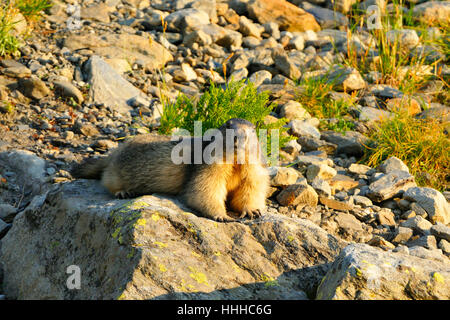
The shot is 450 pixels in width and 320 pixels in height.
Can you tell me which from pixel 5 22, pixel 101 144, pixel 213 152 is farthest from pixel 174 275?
pixel 5 22

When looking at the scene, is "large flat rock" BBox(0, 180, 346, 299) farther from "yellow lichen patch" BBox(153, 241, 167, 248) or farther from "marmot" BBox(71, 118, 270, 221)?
"marmot" BBox(71, 118, 270, 221)

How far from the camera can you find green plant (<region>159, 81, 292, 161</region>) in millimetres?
8609

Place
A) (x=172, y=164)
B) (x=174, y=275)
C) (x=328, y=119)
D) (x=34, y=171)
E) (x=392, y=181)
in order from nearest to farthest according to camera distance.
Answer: (x=174, y=275) → (x=172, y=164) → (x=34, y=171) → (x=392, y=181) → (x=328, y=119)

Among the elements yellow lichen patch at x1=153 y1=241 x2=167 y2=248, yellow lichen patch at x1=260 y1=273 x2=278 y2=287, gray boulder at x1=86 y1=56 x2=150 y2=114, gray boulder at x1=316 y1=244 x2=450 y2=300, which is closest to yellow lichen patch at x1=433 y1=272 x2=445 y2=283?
gray boulder at x1=316 y1=244 x2=450 y2=300

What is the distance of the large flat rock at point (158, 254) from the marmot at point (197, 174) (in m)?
0.36

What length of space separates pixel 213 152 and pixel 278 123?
349cm

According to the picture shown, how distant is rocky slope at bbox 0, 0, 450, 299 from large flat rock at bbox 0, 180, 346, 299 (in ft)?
0.06

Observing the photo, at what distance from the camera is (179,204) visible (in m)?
5.89

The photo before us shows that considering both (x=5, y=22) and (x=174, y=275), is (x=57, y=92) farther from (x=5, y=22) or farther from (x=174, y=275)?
(x=174, y=275)

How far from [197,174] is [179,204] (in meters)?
0.43

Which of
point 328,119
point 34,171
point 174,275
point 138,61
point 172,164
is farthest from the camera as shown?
point 138,61

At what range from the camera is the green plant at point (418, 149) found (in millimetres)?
9820

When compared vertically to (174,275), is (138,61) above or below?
above

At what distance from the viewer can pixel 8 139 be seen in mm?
9039
